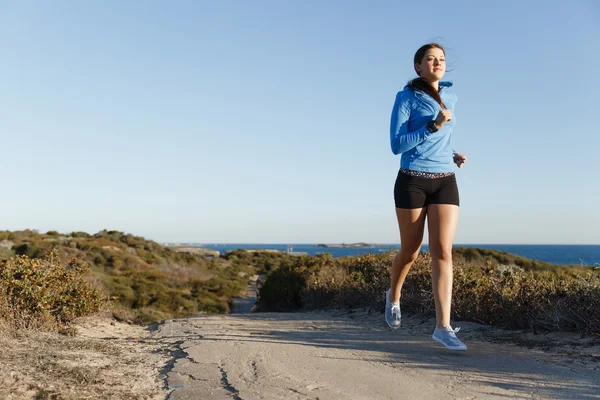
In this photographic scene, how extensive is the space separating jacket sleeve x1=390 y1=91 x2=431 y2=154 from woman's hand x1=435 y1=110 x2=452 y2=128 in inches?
4.1

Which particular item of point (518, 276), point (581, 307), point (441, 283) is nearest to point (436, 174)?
point (441, 283)

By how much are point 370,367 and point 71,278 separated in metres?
5.02

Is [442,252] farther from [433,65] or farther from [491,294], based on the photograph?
[491,294]

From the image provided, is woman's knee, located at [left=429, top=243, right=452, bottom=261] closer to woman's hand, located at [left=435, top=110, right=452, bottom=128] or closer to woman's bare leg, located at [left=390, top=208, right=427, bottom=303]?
woman's bare leg, located at [left=390, top=208, right=427, bottom=303]

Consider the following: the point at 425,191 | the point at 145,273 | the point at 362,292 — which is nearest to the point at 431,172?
the point at 425,191

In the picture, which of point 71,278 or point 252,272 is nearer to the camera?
point 71,278

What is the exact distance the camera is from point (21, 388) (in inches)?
123

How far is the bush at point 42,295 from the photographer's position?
18.8ft

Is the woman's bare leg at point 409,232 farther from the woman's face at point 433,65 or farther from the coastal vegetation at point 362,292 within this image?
the coastal vegetation at point 362,292

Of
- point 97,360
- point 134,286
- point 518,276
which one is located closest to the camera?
point 97,360

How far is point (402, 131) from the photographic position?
433 centimetres

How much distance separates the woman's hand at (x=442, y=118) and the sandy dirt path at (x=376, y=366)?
183cm

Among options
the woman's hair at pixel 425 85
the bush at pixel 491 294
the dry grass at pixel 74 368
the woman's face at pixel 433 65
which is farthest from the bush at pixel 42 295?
the woman's face at pixel 433 65

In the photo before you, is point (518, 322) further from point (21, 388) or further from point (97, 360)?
point (21, 388)
